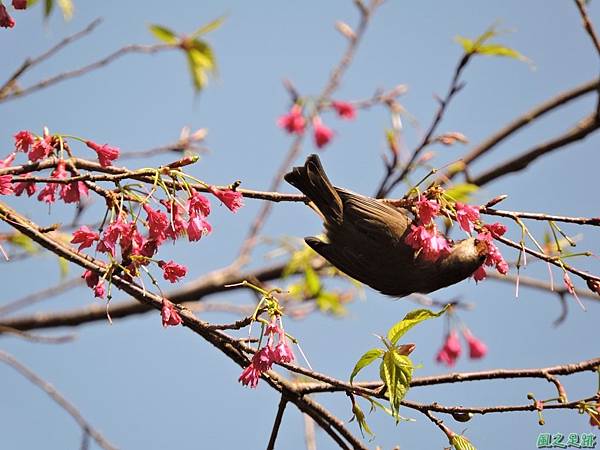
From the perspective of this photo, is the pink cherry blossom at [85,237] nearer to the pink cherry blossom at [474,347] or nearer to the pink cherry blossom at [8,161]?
the pink cherry blossom at [8,161]

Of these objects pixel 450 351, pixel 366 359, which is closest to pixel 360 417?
pixel 366 359

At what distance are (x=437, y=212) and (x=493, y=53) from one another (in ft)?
5.51

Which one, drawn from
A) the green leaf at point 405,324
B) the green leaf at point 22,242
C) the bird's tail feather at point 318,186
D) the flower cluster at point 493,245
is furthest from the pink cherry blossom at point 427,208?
the green leaf at point 22,242

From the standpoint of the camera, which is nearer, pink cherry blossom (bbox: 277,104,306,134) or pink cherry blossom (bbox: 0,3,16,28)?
pink cherry blossom (bbox: 0,3,16,28)

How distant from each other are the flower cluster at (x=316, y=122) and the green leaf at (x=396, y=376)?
395 cm

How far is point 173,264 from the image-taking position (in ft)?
8.49

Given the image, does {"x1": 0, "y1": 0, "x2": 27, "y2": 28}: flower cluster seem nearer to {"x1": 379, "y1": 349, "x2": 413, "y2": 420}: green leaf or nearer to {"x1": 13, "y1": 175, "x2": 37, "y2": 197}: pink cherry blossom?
{"x1": 13, "y1": 175, "x2": 37, "y2": 197}: pink cherry blossom

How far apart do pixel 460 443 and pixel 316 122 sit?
4104 mm

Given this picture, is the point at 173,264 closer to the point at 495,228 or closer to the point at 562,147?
the point at 495,228

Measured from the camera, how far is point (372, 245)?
141 inches

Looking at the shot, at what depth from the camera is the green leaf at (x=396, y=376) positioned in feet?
7.86

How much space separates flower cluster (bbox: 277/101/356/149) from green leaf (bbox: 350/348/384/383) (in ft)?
12.8

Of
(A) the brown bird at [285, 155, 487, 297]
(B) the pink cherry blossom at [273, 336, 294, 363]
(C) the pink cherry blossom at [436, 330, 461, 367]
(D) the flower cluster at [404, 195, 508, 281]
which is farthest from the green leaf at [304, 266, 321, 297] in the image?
(B) the pink cherry blossom at [273, 336, 294, 363]

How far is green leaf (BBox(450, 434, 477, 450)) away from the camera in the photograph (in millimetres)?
2541
